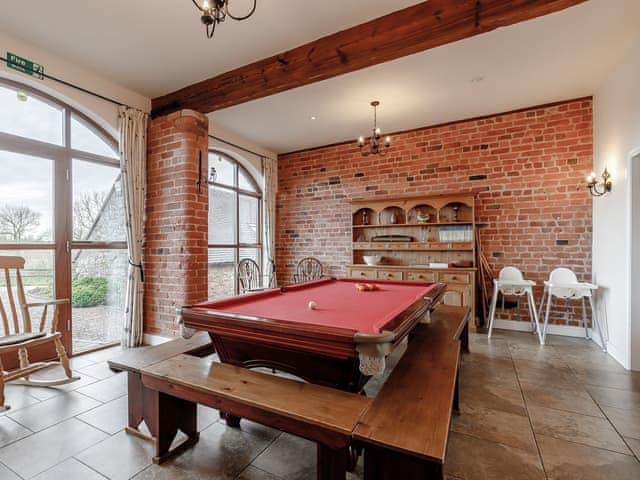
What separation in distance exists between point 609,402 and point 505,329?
2017 mm

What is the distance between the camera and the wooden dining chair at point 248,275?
445 centimetres

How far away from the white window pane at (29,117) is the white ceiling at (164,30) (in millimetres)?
504

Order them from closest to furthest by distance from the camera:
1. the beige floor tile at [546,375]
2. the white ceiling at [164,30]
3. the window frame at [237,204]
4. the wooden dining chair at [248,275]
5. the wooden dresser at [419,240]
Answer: the white ceiling at [164,30] < the beige floor tile at [546,375] < the wooden dresser at [419,240] < the wooden dining chair at [248,275] < the window frame at [237,204]

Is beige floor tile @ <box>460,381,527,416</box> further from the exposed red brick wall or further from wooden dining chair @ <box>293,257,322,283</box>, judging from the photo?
wooden dining chair @ <box>293,257,322,283</box>

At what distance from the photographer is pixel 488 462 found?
5.30 feet

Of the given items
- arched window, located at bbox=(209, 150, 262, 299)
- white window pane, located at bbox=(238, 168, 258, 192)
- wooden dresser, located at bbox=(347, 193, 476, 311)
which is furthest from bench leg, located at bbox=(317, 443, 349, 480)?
white window pane, located at bbox=(238, 168, 258, 192)

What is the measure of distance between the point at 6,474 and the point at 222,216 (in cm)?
378

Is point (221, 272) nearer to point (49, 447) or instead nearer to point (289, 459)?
point (49, 447)

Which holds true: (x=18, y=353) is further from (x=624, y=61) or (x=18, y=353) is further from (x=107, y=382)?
(x=624, y=61)

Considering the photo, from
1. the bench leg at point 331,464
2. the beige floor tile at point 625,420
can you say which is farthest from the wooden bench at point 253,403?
the beige floor tile at point 625,420

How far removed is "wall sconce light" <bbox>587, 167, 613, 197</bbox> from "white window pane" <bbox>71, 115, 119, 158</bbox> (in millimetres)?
5479

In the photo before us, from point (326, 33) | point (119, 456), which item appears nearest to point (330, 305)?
point (119, 456)

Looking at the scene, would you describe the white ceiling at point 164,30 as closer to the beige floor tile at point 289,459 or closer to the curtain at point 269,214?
the curtain at point 269,214

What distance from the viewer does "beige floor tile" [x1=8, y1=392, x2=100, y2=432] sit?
6.52ft
